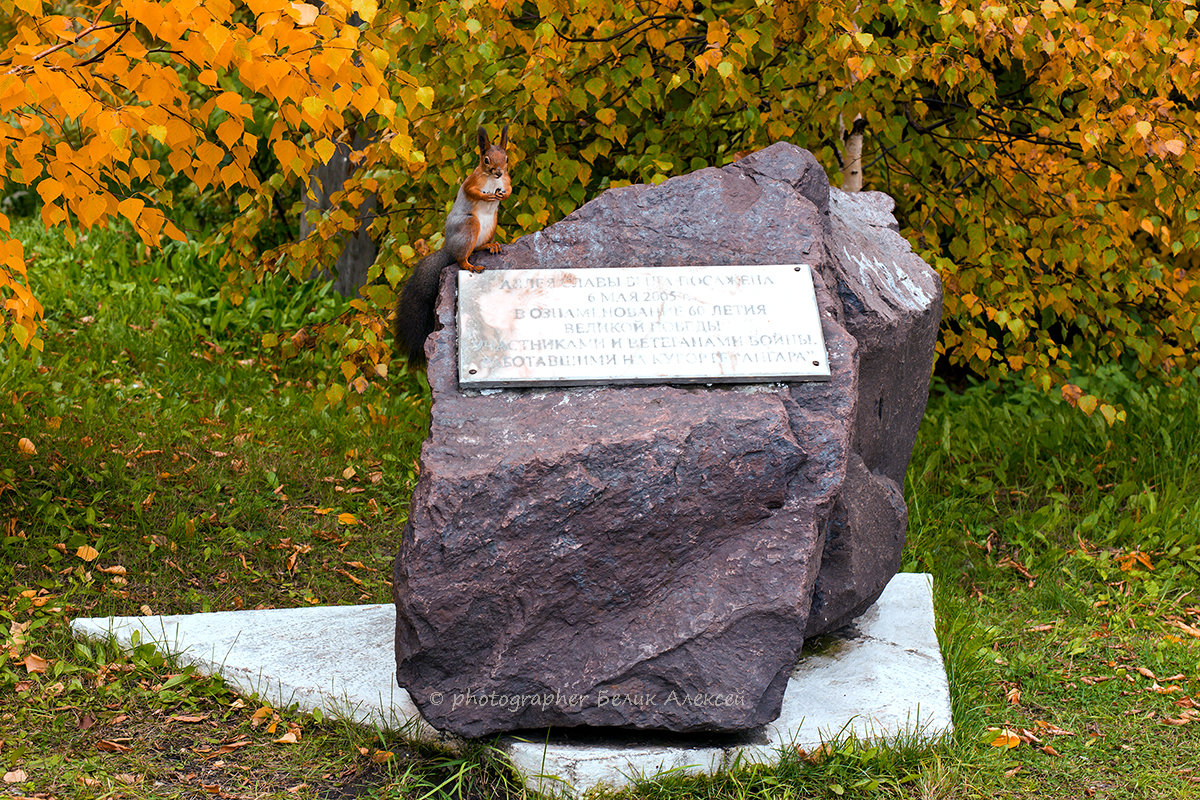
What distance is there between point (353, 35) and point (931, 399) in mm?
4572

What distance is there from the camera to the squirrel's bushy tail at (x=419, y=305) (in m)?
3.52

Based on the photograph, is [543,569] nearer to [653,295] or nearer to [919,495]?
[653,295]

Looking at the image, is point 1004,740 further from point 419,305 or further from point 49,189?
point 49,189

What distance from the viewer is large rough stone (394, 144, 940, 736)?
2809mm

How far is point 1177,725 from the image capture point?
363cm

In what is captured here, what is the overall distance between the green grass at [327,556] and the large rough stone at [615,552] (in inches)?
10.8

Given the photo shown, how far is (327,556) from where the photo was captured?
487 centimetres

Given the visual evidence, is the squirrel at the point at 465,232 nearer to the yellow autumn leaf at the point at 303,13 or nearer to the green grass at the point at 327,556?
the yellow autumn leaf at the point at 303,13

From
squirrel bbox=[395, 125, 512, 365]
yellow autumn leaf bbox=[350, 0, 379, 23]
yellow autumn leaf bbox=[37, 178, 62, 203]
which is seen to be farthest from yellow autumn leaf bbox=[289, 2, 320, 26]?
yellow autumn leaf bbox=[37, 178, 62, 203]

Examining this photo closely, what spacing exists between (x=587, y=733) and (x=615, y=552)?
1.81 ft

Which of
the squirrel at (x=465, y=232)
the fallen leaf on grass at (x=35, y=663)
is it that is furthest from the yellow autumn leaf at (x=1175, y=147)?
the fallen leaf on grass at (x=35, y=663)

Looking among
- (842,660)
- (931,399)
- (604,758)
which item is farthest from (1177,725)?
(931,399)

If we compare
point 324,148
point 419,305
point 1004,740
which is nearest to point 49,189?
point 324,148

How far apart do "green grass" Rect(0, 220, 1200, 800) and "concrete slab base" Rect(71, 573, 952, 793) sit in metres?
0.06
